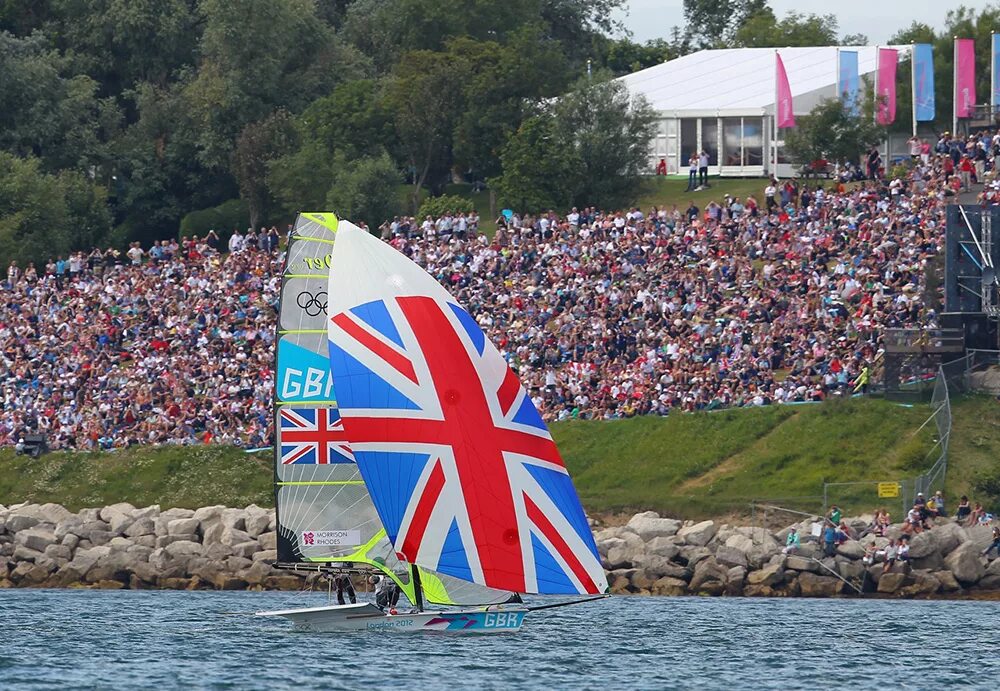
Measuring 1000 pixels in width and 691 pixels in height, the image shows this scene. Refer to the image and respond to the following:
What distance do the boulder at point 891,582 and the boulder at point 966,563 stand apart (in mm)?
957

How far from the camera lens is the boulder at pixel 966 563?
40344mm

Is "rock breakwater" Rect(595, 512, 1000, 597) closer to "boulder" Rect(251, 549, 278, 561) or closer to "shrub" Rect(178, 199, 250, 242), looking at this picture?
"boulder" Rect(251, 549, 278, 561)

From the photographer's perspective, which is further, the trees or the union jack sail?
the trees

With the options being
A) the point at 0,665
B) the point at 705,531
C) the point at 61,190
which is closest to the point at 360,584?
the point at 705,531

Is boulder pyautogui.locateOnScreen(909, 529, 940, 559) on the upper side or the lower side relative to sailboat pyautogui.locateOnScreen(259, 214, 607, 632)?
lower

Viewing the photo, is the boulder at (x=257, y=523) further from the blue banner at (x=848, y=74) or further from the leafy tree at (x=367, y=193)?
the blue banner at (x=848, y=74)

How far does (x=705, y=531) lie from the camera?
42.7 m

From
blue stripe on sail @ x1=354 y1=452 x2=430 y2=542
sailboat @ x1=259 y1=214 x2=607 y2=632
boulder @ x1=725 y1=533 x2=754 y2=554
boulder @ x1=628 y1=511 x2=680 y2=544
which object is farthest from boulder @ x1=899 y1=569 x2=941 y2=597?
blue stripe on sail @ x1=354 y1=452 x2=430 y2=542

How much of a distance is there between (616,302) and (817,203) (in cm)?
593

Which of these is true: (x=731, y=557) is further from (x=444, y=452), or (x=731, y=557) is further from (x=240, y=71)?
(x=240, y=71)

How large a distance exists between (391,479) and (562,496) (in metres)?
2.44

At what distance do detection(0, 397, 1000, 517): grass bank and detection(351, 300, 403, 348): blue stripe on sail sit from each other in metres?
15.7

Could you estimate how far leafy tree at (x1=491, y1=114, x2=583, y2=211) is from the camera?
65444 mm

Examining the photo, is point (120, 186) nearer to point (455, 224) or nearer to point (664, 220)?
point (455, 224)
